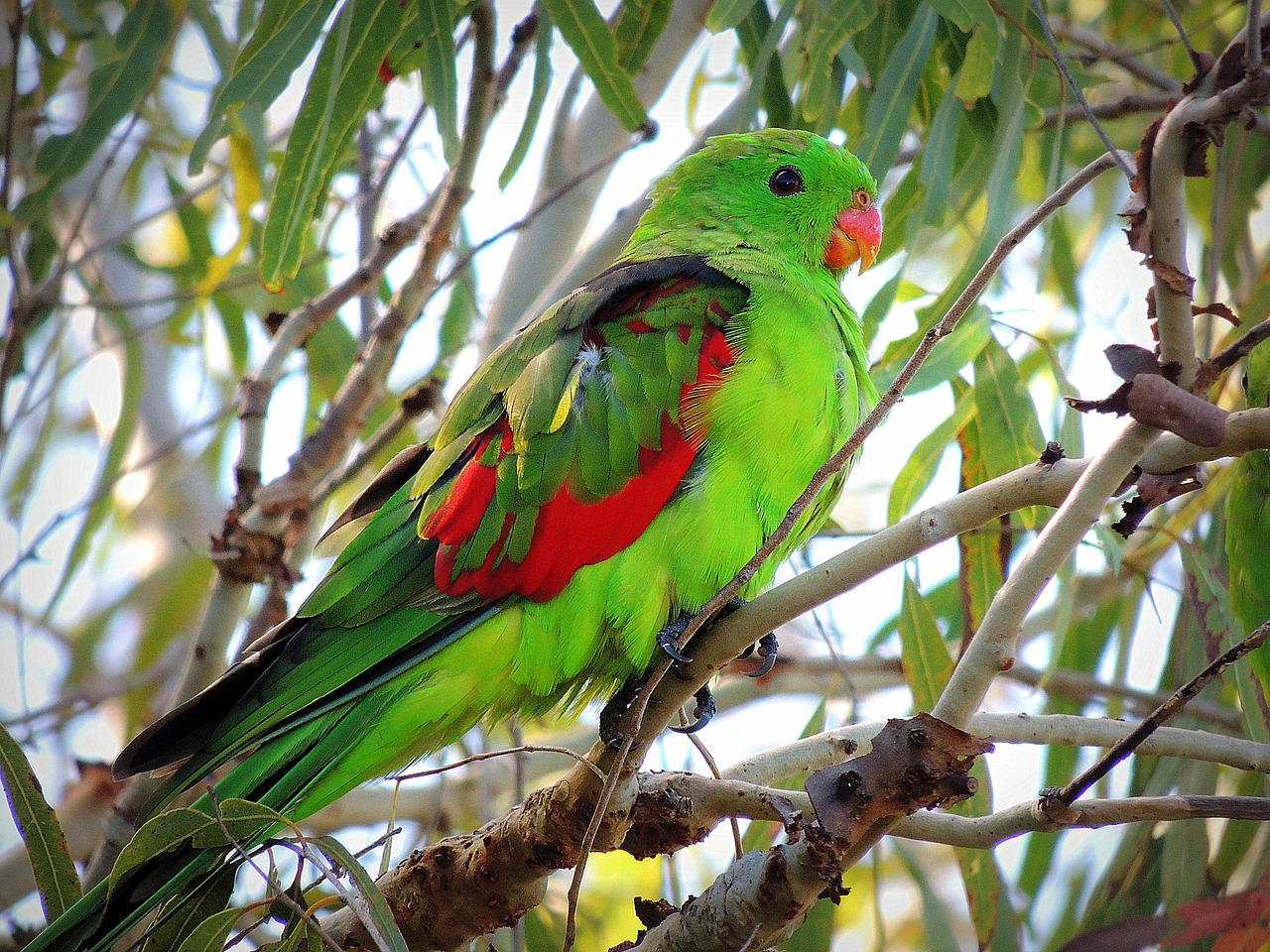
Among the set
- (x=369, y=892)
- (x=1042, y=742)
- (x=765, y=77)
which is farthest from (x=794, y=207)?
(x=369, y=892)

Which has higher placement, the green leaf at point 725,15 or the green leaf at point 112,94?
the green leaf at point 112,94

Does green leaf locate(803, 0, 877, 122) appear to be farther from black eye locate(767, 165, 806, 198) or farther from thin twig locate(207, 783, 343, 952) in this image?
thin twig locate(207, 783, 343, 952)

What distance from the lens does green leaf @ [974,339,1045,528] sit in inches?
84.7

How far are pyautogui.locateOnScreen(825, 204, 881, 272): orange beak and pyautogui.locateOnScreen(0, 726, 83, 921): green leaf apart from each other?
171cm

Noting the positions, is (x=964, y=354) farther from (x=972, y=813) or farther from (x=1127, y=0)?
(x=1127, y=0)

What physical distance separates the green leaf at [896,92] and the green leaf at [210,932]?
1709 mm

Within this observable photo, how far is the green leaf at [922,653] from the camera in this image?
7.00ft

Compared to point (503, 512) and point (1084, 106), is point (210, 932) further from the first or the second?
point (1084, 106)

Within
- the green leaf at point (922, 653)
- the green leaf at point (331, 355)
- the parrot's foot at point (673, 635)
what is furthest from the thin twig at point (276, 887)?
the green leaf at point (331, 355)

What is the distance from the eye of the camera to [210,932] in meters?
1.53

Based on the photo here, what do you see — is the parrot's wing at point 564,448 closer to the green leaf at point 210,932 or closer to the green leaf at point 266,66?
the green leaf at point 210,932

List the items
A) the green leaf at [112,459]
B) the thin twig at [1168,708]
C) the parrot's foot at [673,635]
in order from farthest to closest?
the green leaf at [112,459] < the parrot's foot at [673,635] < the thin twig at [1168,708]

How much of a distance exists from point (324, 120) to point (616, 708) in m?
1.09

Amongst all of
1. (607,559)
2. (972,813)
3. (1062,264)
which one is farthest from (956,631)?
(607,559)
